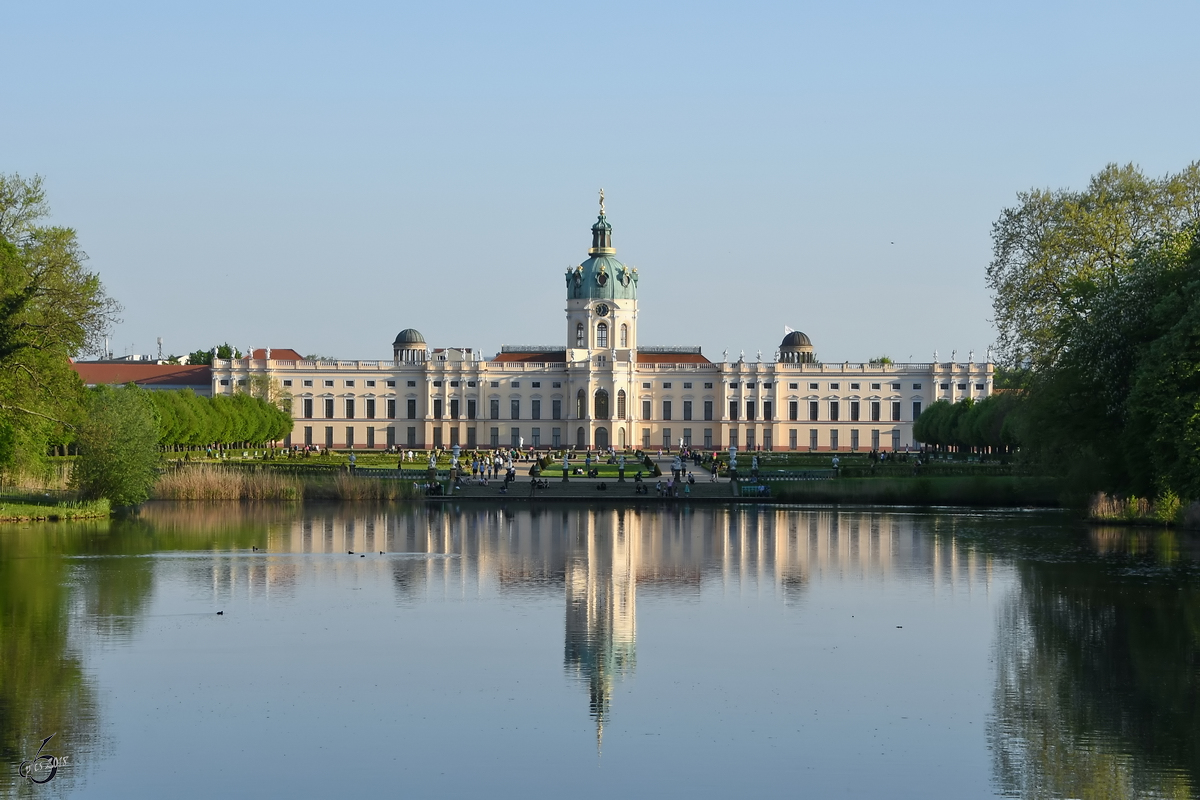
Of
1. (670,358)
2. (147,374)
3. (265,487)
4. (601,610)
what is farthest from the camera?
(670,358)

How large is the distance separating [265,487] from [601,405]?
191 ft

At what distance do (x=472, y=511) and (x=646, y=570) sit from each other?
15547 mm

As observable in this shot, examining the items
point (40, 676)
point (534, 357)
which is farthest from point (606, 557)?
point (534, 357)

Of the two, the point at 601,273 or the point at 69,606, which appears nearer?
the point at 69,606

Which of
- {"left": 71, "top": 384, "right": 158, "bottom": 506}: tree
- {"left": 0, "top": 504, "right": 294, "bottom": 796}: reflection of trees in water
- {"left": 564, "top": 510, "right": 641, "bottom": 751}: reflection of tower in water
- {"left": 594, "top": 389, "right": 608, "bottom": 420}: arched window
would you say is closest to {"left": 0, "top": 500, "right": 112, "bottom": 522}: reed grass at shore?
{"left": 71, "top": 384, "right": 158, "bottom": 506}: tree

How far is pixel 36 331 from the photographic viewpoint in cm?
3234

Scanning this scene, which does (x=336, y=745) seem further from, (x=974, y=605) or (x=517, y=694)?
(x=974, y=605)

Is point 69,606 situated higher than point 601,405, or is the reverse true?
point 601,405

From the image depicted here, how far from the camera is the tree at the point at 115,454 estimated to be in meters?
36.3

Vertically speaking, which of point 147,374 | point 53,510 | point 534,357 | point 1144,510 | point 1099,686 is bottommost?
point 1099,686

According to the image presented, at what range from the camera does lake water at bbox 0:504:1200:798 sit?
12.6 metres

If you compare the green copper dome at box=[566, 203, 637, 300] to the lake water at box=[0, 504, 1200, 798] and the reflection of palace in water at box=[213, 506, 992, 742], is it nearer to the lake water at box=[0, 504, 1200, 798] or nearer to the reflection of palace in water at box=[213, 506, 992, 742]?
the reflection of palace in water at box=[213, 506, 992, 742]

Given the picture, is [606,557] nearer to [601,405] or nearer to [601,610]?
[601,610]

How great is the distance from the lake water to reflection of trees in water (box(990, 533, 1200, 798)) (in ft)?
0.16
